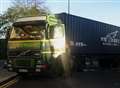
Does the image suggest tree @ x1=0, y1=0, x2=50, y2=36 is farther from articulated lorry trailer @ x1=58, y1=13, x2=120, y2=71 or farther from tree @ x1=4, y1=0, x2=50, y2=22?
articulated lorry trailer @ x1=58, y1=13, x2=120, y2=71

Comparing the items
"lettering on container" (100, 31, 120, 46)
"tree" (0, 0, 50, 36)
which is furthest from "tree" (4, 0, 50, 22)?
"lettering on container" (100, 31, 120, 46)

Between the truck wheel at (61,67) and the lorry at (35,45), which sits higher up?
the lorry at (35,45)

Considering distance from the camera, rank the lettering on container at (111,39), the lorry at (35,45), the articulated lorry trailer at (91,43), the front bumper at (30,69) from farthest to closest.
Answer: the lettering on container at (111,39) < the articulated lorry trailer at (91,43) < the lorry at (35,45) < the front bumper at (30,69)

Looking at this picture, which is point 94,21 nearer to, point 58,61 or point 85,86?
point 58,61

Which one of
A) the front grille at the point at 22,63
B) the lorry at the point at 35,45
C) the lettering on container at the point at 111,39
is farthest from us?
the lettering on container at the point at 111,39

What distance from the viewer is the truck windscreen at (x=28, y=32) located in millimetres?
15219

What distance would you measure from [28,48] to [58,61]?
1837 mm

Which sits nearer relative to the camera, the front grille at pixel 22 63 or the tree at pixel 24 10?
the front grille at pixel 22 63

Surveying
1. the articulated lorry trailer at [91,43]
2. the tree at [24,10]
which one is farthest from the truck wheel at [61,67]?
the tree at [24,10]

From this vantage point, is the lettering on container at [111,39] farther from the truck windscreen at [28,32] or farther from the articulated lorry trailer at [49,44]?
the truck windscreen at [28,32]

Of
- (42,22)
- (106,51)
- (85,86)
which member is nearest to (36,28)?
(42,22)

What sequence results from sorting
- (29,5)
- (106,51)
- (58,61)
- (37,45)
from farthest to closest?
(29,5) < (106,51) < (58,61) < (37,45)

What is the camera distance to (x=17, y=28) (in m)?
15.9

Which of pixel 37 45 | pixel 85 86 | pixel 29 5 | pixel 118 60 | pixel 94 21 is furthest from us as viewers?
pixel 29 5
